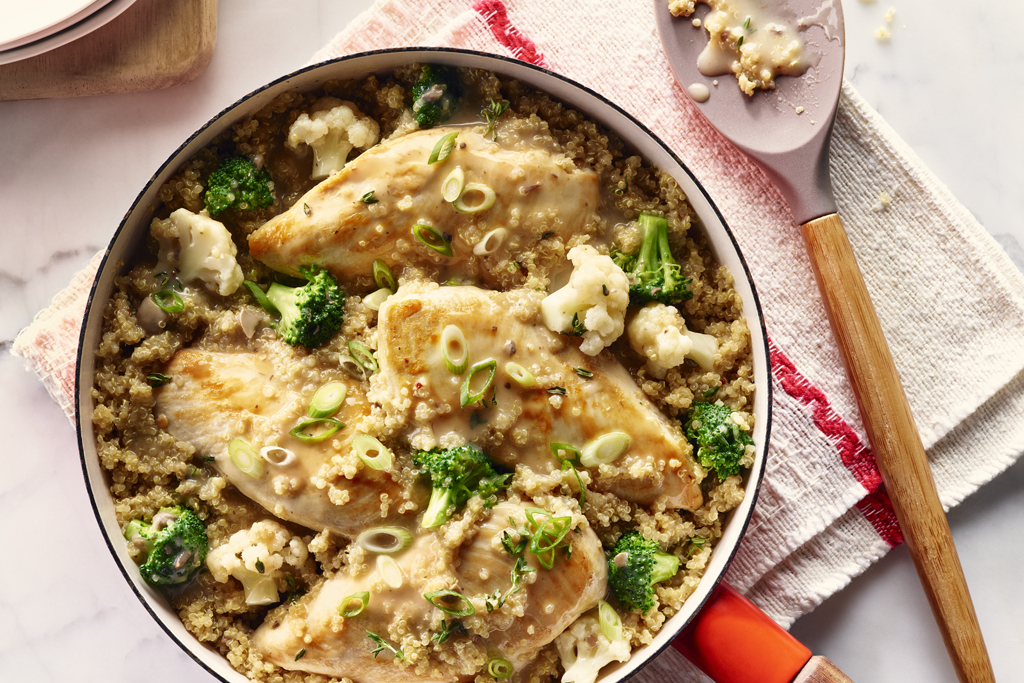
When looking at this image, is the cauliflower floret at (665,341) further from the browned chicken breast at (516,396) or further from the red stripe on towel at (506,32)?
the red stripe on towel at (506,32)

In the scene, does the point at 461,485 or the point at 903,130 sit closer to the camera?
the point at 461,485

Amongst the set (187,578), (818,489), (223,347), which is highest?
(223,347)

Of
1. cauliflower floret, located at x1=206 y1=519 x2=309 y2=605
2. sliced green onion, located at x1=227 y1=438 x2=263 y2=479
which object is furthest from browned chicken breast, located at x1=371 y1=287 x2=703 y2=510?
cauliflower floret, located at x1=206 y1=519 x2=309 y2=605

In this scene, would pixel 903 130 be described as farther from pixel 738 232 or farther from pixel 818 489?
pixel 818 489

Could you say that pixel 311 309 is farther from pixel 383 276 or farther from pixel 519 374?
pixel 519 374

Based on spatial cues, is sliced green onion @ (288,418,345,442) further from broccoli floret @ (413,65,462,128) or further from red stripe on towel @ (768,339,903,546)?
red stripe on towel @ (768,339,903,546)

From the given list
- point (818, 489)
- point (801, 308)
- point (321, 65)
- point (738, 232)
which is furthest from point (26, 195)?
point (818, 489)
